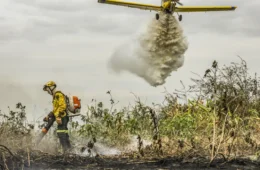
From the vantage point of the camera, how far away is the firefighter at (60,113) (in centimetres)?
1689

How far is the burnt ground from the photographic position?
13039 mm

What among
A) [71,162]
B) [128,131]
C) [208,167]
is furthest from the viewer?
[128,131]

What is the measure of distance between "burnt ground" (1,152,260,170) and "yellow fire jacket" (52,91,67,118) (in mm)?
2186

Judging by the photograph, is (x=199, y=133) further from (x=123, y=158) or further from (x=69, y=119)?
(x=69, y=119)

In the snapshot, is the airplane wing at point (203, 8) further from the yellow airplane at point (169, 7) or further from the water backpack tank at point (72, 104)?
the water backpack tank at point (72, 104)

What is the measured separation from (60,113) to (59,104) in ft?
0.78

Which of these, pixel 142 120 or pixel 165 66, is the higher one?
pixel 165 66

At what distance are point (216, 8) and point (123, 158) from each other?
24455 mm

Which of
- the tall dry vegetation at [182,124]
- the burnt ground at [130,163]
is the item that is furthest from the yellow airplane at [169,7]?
the burnt ground at [130,163]

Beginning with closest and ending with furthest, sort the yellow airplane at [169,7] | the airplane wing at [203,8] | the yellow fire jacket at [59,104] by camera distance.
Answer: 1. the yellow fire jacket at [59,104]
2. the yellow airplane at [169,7]
3. the airplane wing at [203,8]

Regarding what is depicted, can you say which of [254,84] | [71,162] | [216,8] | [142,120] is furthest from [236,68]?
[216,8]

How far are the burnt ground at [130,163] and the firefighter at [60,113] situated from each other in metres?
2.00

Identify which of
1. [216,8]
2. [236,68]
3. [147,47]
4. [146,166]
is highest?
[216,8]

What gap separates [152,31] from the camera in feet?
110
